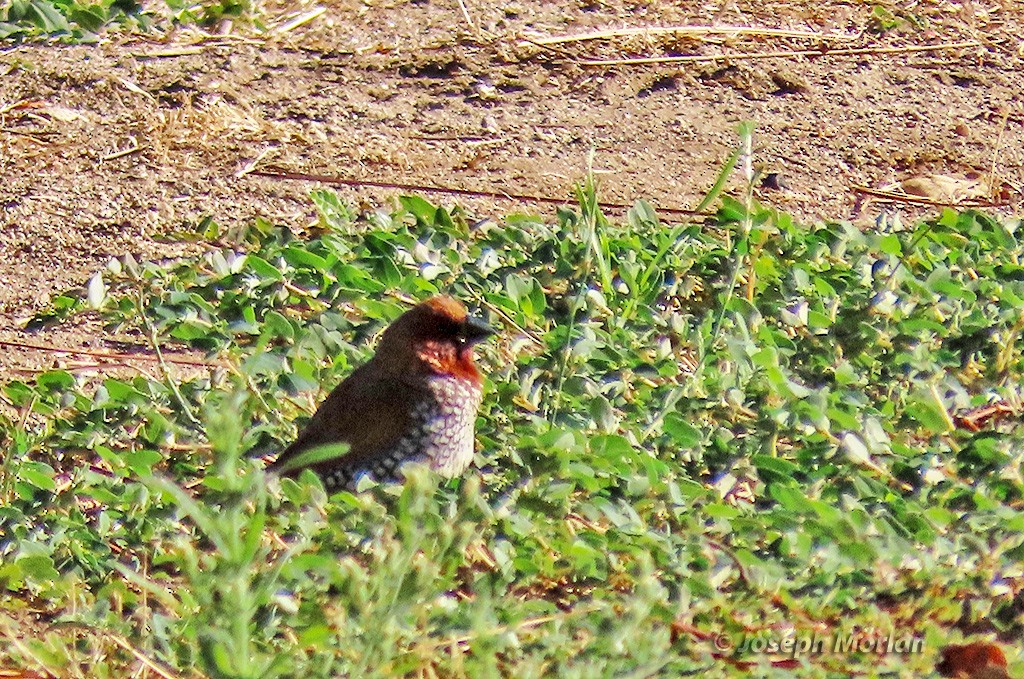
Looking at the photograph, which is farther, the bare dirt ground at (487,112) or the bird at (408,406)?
the bare dirt ground at (487,112)

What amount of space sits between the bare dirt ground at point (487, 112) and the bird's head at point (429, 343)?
1.52m

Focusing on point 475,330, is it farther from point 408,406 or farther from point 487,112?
point 487,112

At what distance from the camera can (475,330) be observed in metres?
4.85

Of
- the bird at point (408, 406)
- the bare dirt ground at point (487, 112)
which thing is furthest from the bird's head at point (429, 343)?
the bare dirt ground at point (487, 112)

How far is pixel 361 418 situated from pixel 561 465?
2.10 feet

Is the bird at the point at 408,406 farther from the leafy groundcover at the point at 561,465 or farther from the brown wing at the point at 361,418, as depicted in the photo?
the leafy groundcover at the point at 561,465

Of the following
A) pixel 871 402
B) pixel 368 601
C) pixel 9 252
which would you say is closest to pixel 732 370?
pixel 871 402

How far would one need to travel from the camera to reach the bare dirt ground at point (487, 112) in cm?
638

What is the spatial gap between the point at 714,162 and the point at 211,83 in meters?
2.24

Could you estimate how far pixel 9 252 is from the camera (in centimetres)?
599

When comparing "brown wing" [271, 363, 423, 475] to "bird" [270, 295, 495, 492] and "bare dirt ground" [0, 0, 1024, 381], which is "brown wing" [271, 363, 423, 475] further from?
"bare dirt ground" [0, 0, 1024, 381]

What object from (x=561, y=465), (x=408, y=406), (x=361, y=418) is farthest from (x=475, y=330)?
(x=561, y=465)

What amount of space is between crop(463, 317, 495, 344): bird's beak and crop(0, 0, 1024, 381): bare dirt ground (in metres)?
1.50

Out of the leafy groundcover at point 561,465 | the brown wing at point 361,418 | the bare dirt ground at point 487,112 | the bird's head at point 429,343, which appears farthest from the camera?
the bare dirt ground at point 487,112
